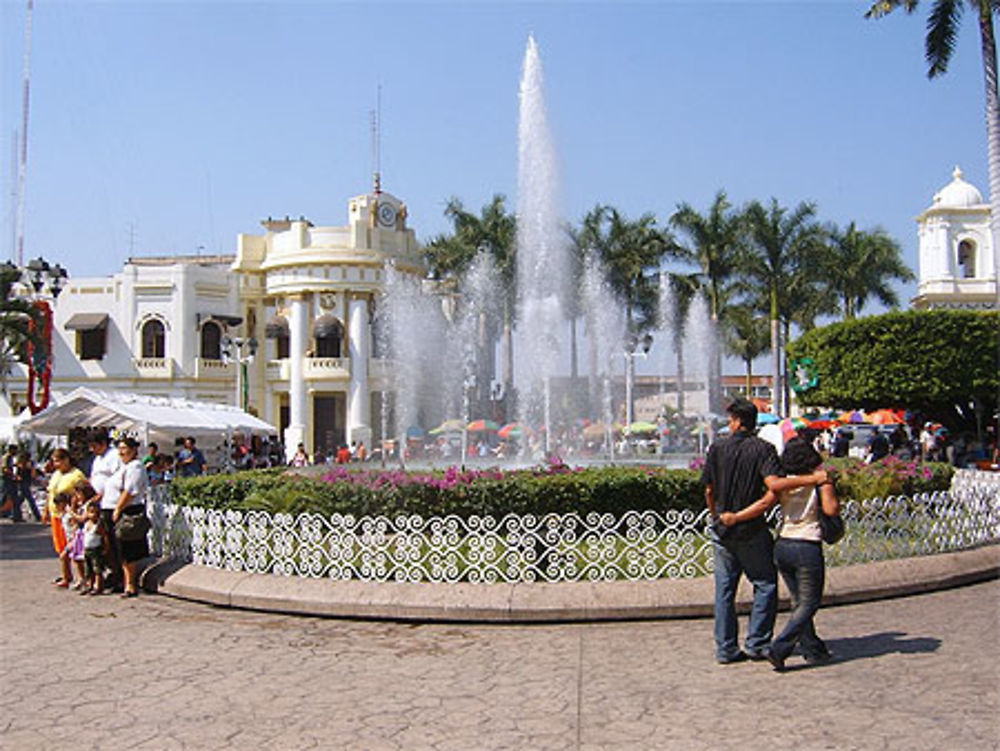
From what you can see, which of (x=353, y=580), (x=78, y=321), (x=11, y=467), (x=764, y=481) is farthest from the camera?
(x=78, y=321)

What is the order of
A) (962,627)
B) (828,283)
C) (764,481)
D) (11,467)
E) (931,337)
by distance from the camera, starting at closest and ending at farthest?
(764,481) < (962,627) < (11,467) < (931,337) < (828,283)

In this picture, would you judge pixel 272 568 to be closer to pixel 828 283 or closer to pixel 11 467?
pixel 11 467

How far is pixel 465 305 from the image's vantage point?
1735 inches

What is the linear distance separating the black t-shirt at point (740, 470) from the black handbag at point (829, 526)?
1.21 feet

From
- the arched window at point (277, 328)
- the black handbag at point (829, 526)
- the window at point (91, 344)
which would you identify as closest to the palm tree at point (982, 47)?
the black handbag at point (829, 526)

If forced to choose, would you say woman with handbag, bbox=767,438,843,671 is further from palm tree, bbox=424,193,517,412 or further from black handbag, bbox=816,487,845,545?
palm tree, bbox=424,193,517,412

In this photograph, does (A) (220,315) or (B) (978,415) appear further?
(A) (220,315)

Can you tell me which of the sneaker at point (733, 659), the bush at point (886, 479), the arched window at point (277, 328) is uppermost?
the arched window at point (277, 328)

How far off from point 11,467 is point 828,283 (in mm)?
35861

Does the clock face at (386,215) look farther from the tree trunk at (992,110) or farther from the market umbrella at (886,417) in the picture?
the tree trunk at (992,110)

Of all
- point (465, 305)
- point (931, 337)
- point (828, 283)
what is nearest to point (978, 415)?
point (931, 337)

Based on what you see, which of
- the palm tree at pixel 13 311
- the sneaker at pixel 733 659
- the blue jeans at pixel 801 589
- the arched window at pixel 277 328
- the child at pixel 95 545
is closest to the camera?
the blue jeans at pixel 801 589

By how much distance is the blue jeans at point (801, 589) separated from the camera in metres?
5.86

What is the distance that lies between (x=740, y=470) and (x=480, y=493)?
3.54 meters
